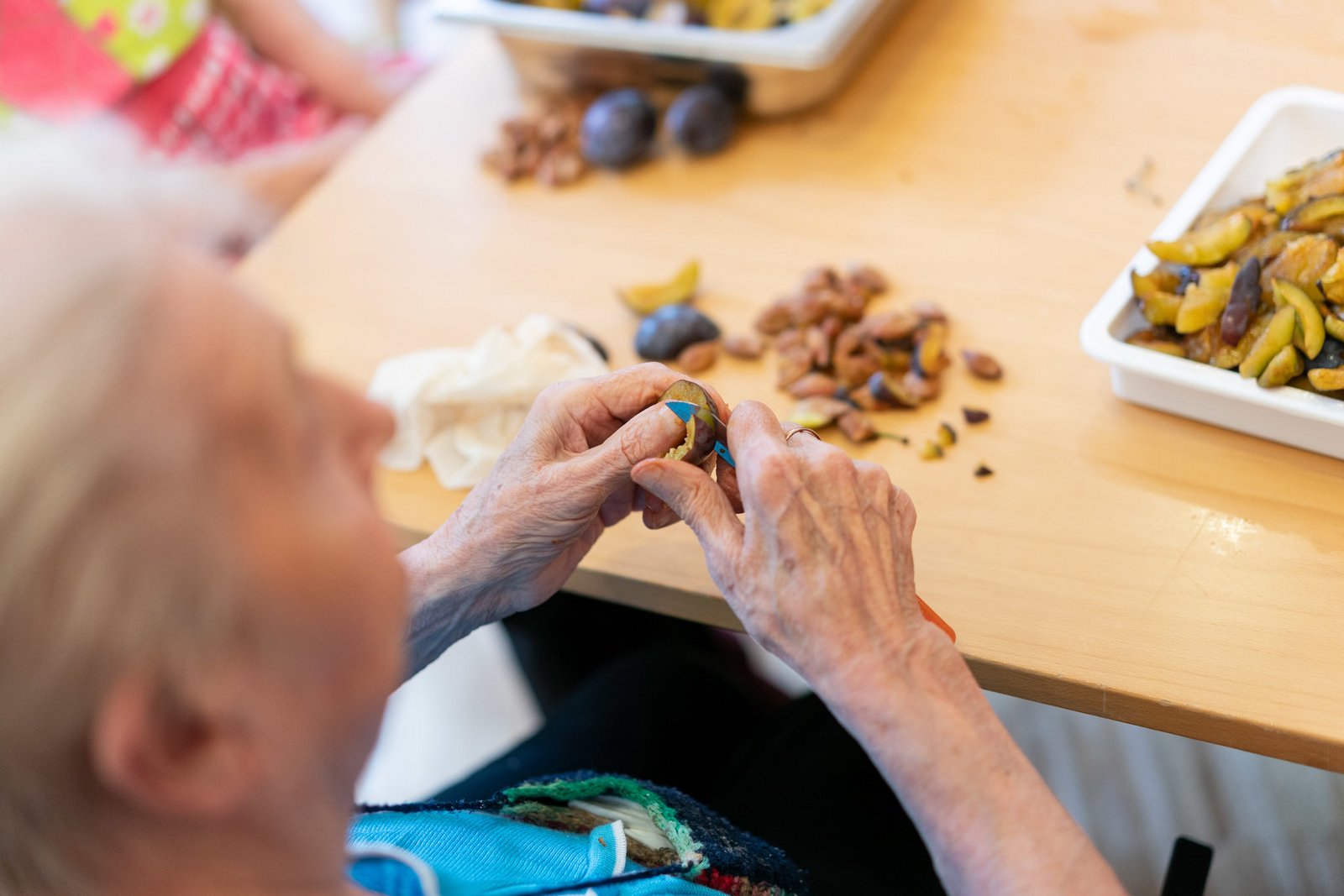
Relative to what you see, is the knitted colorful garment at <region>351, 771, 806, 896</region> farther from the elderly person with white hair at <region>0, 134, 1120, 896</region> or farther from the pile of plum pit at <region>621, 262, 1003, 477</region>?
the pile of plum pit at <region>621, 262, 1003, 477</region>

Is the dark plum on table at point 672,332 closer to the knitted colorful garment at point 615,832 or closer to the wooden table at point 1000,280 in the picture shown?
the wooden table at point 1000,280

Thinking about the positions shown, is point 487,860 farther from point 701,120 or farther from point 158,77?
point 158,77

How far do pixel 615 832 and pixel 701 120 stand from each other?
0.98m

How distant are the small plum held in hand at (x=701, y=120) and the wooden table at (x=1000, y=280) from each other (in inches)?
1.3

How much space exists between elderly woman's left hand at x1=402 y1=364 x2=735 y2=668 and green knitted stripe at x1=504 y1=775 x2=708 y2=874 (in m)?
0.17

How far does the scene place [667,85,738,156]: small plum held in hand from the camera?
1.48 meters

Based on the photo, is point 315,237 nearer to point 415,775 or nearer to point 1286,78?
point 415,775

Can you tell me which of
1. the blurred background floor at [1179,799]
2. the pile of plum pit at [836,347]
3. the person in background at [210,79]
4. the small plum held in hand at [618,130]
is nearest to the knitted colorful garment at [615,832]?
the blurred background floor at [1179,799]

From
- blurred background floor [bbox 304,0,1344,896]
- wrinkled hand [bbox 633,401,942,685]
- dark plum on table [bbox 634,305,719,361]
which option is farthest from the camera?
blurred background floor [bbox 304,0,1344,896]

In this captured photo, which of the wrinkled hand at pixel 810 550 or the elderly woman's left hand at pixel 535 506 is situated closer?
the wrinkled hand at pixel 810 550

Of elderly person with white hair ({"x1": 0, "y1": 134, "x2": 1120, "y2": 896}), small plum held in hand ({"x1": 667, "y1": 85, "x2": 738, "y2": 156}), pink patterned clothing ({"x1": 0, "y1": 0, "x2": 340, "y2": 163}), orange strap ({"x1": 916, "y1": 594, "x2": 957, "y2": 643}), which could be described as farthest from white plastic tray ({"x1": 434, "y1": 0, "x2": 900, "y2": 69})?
orange strap ({"x1": 916, "y1": 594, "x2": 957, "y2": 643})

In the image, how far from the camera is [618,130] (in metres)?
1.50

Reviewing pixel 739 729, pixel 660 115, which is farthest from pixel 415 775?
pixel 660 115

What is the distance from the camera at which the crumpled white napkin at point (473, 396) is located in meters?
1.17
